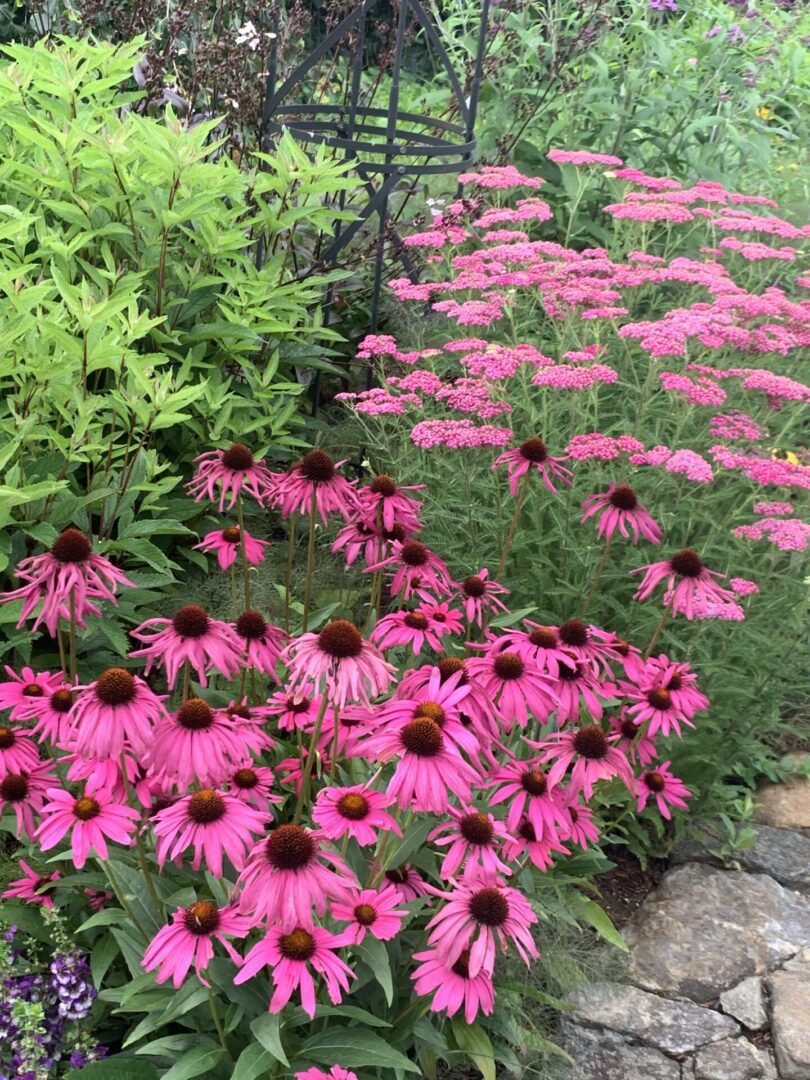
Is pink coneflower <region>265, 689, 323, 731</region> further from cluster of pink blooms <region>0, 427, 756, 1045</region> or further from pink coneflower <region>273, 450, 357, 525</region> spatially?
pink coneflower <region>273, 450, 357, 525</region>

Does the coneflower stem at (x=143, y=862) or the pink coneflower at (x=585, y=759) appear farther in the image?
A: the pink coneflower at (x=585, y=759)

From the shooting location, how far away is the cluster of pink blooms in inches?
58.2

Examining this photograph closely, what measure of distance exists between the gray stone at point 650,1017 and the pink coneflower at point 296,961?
0.94m

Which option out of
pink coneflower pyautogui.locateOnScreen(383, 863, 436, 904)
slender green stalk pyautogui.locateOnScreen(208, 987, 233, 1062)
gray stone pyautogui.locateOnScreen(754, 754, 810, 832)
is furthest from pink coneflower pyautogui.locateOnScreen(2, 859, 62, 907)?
gray stone pyautogui.locateOnScreen(754, 754, 810, 832)

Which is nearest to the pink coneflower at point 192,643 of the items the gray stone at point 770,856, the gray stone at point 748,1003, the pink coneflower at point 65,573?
the pink coneflower at point 65,573

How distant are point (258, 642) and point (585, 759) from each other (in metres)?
0.62

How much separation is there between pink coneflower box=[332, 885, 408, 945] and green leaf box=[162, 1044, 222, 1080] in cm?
31

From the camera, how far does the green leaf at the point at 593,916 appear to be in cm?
231

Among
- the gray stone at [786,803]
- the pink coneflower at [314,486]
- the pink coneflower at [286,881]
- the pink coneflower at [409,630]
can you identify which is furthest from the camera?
the gray stone at [786,803]

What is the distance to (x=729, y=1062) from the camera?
7.32 feet

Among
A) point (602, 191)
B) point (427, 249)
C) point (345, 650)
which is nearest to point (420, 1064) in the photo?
point (345, 650)

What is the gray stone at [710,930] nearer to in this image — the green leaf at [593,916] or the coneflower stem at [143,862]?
the green leaf at [593,916]

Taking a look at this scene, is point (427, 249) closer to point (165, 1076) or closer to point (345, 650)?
point (345, 650)

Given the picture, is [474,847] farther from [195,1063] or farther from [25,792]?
[25,792]
